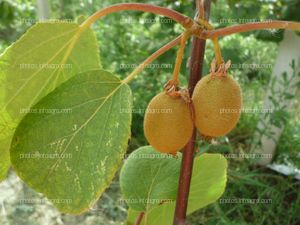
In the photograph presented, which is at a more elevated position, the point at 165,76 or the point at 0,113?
the point at 0,113

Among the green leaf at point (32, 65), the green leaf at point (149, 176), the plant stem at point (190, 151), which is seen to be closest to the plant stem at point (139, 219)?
the green leaf at point (149, 176)

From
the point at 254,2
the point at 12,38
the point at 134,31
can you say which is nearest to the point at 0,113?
the point at 254,2

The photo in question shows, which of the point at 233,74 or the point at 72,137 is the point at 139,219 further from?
the point at 233,74

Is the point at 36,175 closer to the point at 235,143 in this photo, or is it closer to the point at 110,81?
the point at 110,81

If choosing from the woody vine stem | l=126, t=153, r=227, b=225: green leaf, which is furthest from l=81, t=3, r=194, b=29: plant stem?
l=126, t=153, r=227, b=225: green leaf

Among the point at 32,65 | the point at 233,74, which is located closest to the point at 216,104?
the point at 32,65

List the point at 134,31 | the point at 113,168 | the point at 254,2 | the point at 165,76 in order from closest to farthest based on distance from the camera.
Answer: the point at 113,168, the point at 254,2, the point at 165,76, the point at 134,31
